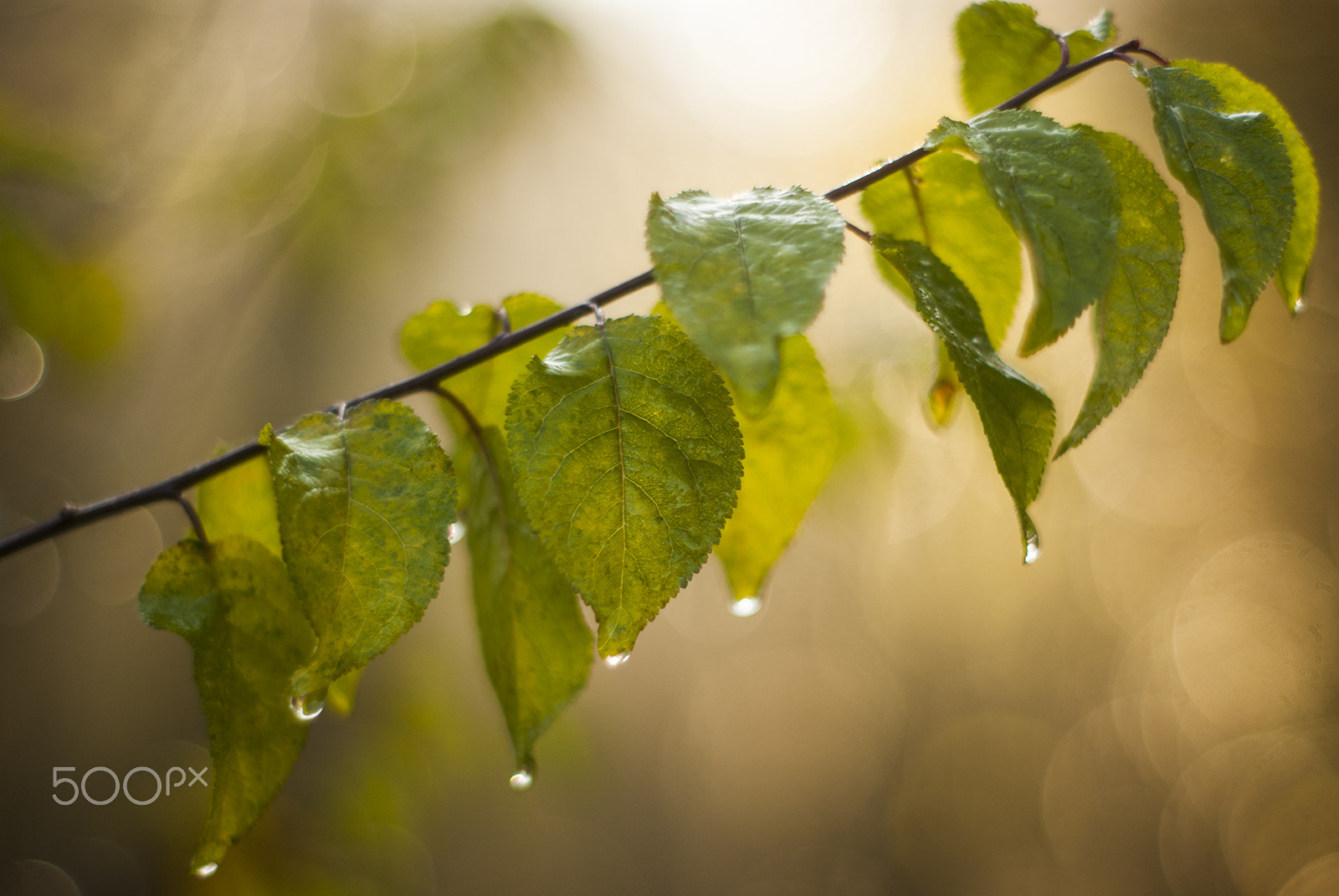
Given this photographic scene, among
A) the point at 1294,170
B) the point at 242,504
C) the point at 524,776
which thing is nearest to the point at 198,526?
the point at 242,504

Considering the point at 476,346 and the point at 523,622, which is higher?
the point at 476,346

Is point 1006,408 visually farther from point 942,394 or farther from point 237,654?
point 237,654

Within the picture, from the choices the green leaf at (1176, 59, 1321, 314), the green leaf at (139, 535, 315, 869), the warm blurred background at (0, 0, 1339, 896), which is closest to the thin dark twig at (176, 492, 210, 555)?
the green leaf at (139, 535, 315, 869)

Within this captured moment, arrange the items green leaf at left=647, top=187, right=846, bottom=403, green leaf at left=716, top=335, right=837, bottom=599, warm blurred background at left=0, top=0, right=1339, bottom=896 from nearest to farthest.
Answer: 1. green leaf at left=647, top=187, right=846, bottom=403
2. green leaf at left=716, top=335, right=837, bottom=599
3. warm blurred background at left=0, top=0, right=1339, bottom=896

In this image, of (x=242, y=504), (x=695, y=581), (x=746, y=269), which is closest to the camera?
(x=746, y=269)

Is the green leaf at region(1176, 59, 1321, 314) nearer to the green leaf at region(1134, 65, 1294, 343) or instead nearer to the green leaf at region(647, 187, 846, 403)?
the green leaf at region(1134, 65, 1294, 343)

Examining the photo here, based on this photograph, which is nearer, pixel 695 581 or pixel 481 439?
pixel 481 439

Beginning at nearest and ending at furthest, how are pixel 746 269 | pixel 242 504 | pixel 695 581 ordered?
pixel 746 269, pixel 242 504, pixel 695 581
